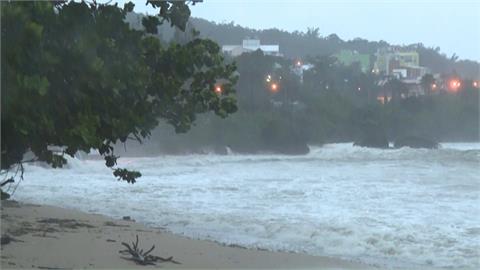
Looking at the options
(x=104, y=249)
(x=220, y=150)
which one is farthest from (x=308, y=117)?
(x=104, y=249)

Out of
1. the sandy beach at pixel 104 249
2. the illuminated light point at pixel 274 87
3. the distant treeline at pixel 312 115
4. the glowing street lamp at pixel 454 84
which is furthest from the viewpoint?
the glowing street lamp at pixel 454 84

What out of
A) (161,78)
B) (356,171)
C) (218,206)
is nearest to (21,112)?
(161,78)

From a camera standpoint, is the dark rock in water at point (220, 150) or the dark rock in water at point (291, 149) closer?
the dark rock in water at point (220, 150)

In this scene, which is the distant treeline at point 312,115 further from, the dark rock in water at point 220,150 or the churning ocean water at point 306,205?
the churning ocean water at point 306,205

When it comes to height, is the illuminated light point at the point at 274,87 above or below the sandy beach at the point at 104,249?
above

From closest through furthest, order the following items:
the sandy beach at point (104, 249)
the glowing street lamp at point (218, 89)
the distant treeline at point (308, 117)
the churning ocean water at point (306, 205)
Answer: the glowing street lamp at point (218, 89) < the sandy beach at point (104, 249) < the churning ocean water at point (306, 205) < the distant treeline at point (308, 117)

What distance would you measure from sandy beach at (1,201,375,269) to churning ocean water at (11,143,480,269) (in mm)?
1010

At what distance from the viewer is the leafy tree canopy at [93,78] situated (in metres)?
4.16

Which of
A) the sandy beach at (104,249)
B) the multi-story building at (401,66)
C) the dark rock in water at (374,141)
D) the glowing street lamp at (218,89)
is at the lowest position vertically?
the dark rock in water at (374,141)

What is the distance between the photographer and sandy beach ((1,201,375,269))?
694 cm

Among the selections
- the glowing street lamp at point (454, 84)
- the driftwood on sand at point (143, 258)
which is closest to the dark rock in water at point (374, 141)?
the glowing street lamp at point (454, 84)

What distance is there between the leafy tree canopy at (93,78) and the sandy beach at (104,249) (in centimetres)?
123

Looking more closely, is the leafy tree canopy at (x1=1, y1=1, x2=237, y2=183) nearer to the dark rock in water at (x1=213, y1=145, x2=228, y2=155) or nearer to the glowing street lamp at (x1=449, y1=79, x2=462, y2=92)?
the dark rock in water at (x1=213, y1=145, x2=228, y2=155)

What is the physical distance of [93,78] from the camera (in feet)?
15.5
